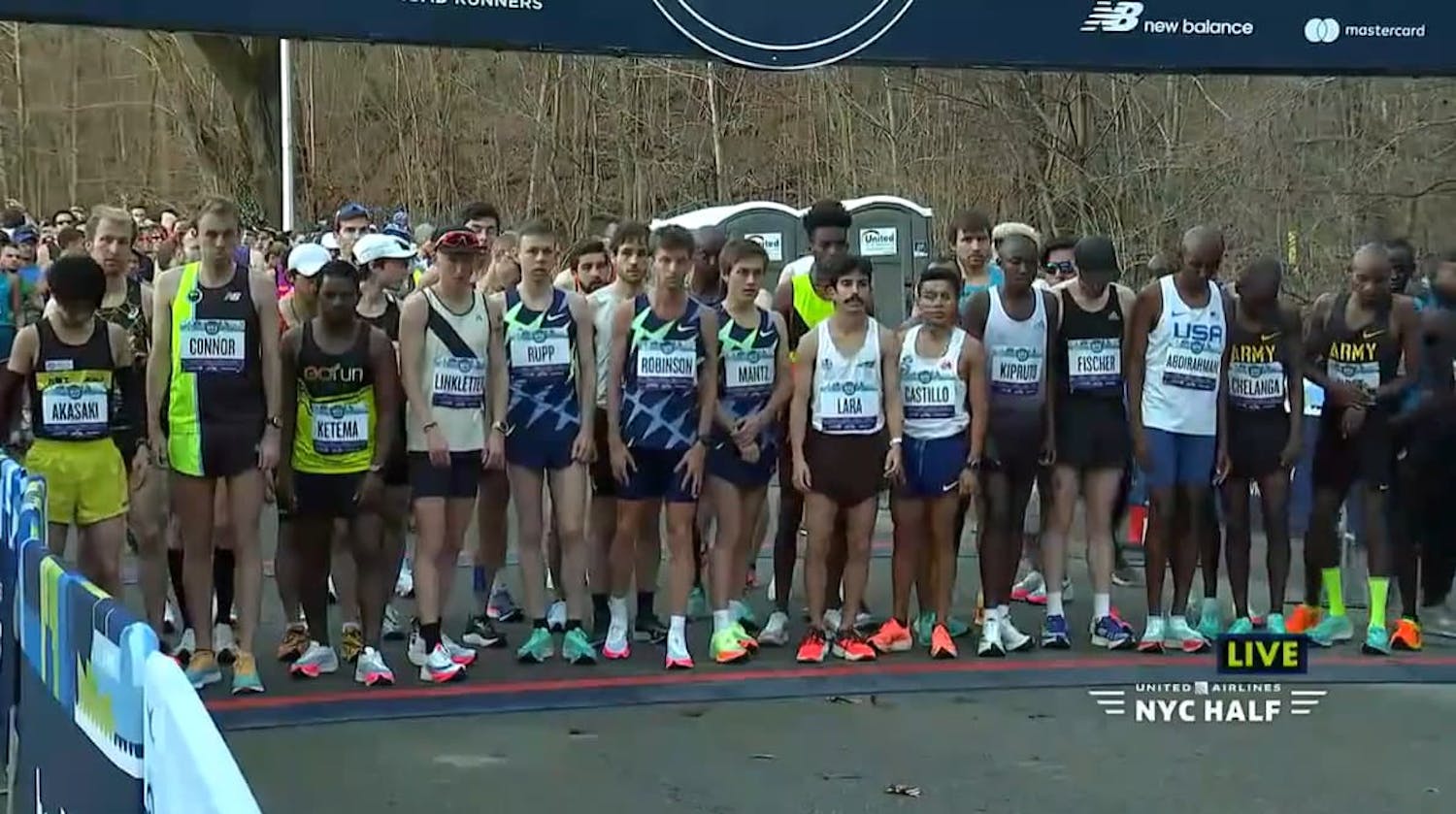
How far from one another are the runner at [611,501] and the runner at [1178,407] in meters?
2.44

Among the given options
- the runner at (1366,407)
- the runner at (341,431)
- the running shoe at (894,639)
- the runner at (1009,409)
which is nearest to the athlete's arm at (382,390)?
the runner at (341,431)

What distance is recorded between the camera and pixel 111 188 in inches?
1526

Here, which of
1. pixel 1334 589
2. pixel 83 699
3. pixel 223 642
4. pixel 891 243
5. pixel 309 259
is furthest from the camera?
pixel 891 243

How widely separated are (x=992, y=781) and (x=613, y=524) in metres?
2.93

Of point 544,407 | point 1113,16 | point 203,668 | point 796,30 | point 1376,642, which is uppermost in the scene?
point 1113,16

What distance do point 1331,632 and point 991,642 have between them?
5.89ft

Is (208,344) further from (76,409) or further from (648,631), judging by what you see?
(648,631)

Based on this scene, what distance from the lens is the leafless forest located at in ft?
71.5

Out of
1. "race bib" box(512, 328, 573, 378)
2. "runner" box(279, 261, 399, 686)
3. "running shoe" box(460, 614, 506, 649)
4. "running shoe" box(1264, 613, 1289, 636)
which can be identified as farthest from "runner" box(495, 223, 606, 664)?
"running shoe" box(1264, 613, 1289, 636)

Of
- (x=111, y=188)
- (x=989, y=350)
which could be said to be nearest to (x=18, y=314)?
(x=989, y=350)

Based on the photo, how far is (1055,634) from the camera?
9109mm

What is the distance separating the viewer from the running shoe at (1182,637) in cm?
900

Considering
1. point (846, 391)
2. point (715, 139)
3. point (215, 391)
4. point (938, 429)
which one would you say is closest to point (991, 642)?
point (938, 429)

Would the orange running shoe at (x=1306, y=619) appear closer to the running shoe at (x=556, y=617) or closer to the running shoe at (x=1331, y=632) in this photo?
the running shoe at (x=1331, y=632)
